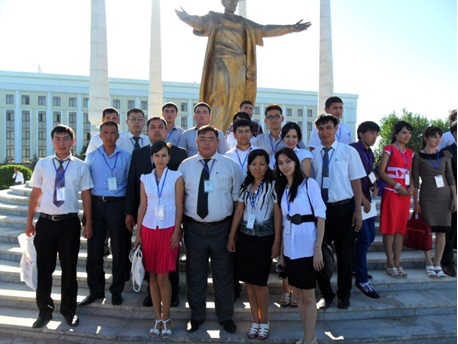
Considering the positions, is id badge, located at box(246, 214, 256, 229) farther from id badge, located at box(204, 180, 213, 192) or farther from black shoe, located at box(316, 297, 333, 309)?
black shoe, located at box(316, 297, 333, 309)

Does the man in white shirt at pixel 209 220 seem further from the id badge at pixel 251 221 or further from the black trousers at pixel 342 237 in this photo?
the black trousers at pixel 342 237

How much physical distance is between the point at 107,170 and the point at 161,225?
1.14 meters

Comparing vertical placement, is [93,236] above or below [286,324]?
above

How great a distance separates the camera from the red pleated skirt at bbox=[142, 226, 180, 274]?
3855 millimetres

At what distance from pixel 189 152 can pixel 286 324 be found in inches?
100

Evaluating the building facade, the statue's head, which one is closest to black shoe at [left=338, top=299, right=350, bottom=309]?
the statue's head

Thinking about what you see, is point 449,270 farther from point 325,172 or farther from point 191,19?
point 191,19

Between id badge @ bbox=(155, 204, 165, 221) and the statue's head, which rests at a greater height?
the statue's head

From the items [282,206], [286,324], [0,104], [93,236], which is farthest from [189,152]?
[0,104]

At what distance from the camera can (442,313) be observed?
4512mm

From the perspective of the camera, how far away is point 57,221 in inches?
164

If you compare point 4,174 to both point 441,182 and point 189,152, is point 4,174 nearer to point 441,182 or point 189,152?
point 189,152

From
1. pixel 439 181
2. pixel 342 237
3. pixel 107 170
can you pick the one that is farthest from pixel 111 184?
pixel 439 181

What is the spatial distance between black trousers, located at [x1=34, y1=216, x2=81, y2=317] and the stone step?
0.25 meters
